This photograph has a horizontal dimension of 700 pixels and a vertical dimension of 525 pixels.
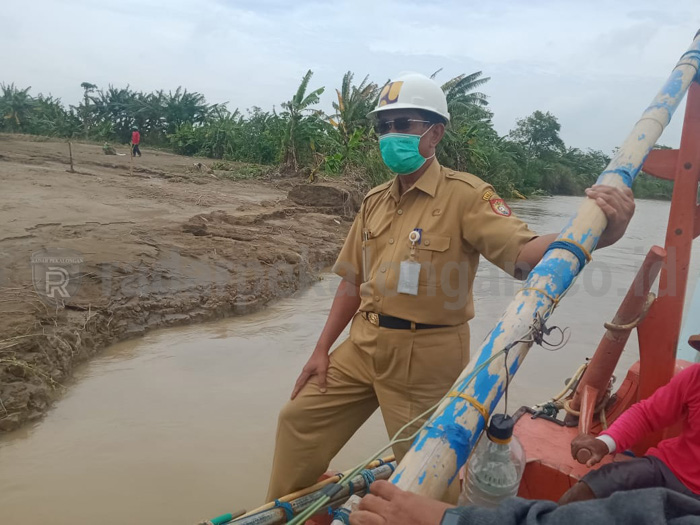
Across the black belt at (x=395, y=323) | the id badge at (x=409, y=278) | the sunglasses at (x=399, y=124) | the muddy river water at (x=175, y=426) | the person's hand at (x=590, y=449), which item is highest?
the sunglasses at (x=399, y=124)

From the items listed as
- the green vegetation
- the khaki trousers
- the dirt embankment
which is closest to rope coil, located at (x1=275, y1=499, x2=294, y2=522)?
the khaki trousers

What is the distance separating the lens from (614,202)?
Result: 1.57m

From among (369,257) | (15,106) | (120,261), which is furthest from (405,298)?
(15,106)

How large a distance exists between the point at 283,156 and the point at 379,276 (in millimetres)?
15734

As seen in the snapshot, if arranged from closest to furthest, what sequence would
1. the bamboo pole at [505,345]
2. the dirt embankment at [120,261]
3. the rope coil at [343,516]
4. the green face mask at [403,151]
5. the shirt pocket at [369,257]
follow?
the bamboo pole at [505,345]
the rope coil at [343,516]
the green face mask at [403,151]
the shirt pocket at [369,257]
the dirt embankment at [120,261]

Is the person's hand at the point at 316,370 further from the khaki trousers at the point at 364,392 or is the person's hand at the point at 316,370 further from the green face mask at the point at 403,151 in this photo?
the green face mask at the point at 403,151

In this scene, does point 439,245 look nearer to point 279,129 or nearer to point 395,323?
point 395,323

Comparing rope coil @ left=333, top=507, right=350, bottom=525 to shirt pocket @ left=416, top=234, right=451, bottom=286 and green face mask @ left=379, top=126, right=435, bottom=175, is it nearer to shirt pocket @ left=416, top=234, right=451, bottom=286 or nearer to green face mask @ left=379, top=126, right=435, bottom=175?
shirt pocket @ left=416, top=234, right=451, bottom=286

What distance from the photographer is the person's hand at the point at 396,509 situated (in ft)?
3.70

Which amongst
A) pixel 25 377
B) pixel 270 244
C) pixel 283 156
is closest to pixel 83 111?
pixel 283 156

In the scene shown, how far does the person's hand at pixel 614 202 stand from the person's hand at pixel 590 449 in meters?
0.75

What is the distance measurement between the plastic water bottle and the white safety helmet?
4.07 ft

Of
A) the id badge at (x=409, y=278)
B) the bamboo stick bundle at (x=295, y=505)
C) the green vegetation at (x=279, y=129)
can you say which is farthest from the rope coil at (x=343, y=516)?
the green vegetation at (x=279, y=129)

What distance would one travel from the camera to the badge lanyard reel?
2.19 meters
